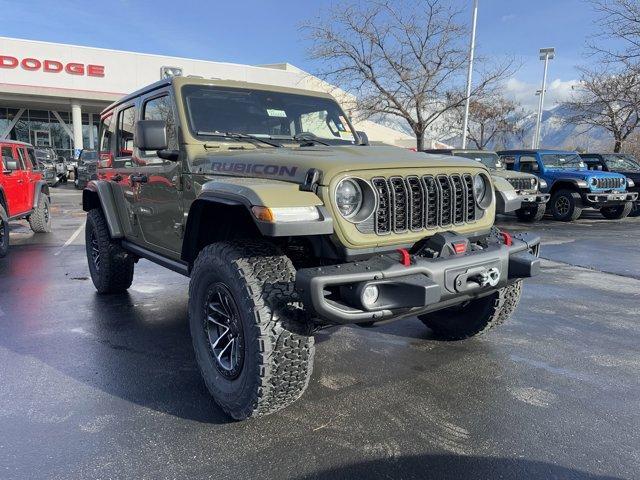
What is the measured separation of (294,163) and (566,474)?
2130 millimetres

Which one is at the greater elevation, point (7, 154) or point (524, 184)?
point (7, 154)

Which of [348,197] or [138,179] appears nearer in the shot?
[348,197]

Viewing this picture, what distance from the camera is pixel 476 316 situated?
3.88m

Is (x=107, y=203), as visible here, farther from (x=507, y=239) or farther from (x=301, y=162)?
(x=507, y=239)

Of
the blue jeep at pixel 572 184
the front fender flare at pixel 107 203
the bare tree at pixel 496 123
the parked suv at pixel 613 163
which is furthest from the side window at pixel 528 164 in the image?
the bare tree at pixel 496 123

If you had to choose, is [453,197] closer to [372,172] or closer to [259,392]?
[372,172]

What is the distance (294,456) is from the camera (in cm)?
252

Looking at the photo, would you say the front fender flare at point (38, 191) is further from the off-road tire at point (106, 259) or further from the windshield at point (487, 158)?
the windshield at point (487, 158)

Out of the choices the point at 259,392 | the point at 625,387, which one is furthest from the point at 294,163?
the point at 625,387

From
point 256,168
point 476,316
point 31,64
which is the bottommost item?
point 476,316

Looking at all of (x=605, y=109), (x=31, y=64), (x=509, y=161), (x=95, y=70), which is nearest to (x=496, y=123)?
(x=605, y=109)

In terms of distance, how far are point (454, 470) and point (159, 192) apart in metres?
2.94

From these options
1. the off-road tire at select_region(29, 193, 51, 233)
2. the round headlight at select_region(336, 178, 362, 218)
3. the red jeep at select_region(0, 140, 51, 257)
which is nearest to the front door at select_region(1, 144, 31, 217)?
the red jeep at select_region(0, 140, 51, 257)

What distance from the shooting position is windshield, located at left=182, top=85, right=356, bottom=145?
3.74 m
